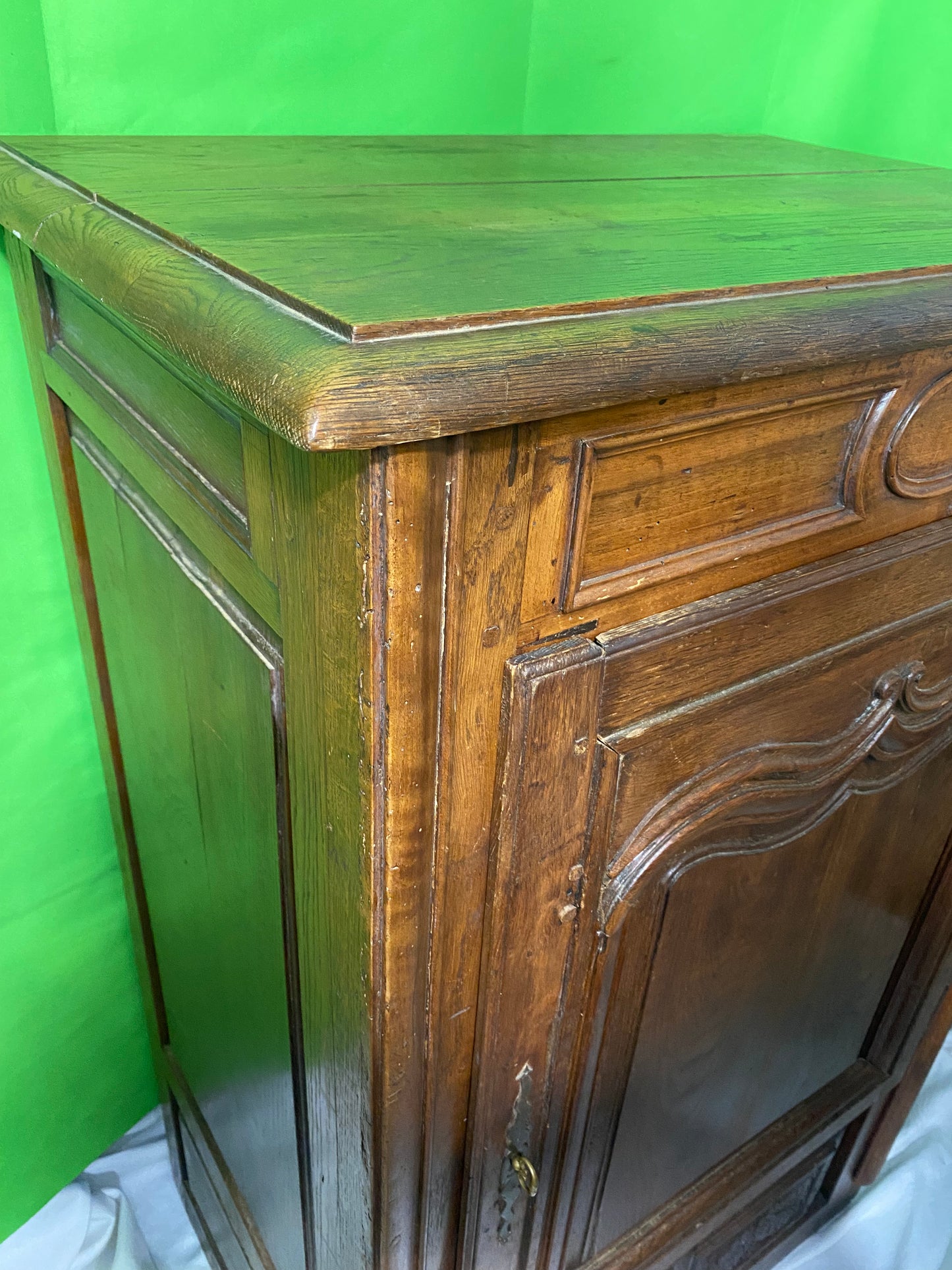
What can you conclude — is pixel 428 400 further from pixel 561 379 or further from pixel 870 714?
pixel 870 714

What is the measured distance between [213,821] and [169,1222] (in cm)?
79

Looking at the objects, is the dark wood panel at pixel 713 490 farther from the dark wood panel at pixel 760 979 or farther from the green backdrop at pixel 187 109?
the green backdrop at pixel 187 109

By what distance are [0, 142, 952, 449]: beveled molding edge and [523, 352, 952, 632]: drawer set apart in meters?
0.03

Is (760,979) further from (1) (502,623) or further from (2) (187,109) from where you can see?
(2) (187,109)

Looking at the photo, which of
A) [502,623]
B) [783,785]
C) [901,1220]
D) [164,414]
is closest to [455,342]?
[502,623]

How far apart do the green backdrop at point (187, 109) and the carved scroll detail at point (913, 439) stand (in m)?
0.64

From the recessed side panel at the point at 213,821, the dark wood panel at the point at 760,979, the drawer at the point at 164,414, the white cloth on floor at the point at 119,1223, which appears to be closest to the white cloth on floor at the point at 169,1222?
the white cloth on floor at the point at 119,1223

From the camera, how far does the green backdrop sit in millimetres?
819

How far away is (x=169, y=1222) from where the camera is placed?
4.04ft

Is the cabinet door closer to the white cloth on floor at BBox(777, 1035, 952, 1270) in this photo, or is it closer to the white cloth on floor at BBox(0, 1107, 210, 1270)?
the white cloth on floor at BBox(777, 1035, 952, 1270)

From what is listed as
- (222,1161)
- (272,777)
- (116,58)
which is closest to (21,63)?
(116,58)

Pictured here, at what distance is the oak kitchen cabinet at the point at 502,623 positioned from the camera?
427 mm

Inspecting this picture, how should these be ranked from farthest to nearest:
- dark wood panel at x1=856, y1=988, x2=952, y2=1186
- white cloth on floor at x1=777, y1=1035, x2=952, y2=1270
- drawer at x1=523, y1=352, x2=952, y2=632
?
white cloth on floor at x1=777, y1=1035, x2=952, y2=1270
dark wood panel at x1=856, y1=988, x2=952, y2=1186
drawer at x1=523, y1=352, x2=952, y2=632

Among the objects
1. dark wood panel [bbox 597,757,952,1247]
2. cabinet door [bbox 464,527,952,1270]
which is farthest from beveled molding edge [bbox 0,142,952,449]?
dark wood panel [bbox 597,757,952,1247]
